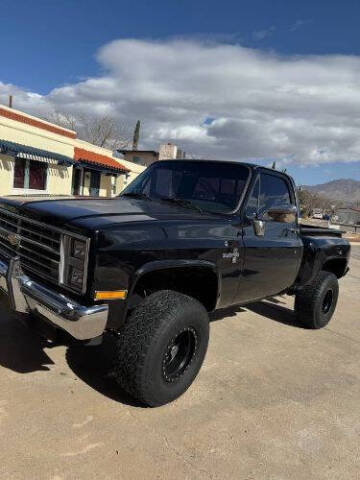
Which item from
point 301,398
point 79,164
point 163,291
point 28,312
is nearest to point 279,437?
point 301,398

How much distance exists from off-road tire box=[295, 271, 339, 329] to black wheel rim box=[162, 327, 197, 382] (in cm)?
250

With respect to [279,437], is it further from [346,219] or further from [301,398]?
[346,219]

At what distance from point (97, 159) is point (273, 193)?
900 inches

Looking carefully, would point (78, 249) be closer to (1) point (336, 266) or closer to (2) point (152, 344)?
(2) point (152, 344)

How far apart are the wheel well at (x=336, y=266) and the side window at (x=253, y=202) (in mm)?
2302

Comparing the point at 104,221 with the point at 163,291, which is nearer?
the point at 104,221

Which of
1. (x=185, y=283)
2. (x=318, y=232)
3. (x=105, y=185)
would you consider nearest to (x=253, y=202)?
(x=185, y=283)

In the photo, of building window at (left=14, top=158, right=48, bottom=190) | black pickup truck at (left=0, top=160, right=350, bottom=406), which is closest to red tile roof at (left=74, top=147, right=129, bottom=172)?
building window at (left=14, top=158, right=48, bottom=190)

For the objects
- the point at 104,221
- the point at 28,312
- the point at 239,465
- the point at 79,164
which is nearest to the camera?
the point at 239,465

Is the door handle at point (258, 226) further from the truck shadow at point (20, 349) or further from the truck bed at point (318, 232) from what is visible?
the truck shadow at point (20, 349)

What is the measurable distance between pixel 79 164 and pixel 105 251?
2120 cm

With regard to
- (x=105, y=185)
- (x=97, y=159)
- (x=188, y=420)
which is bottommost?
(x=188, y=420)

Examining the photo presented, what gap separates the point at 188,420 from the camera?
3.16 m

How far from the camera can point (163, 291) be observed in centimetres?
335
